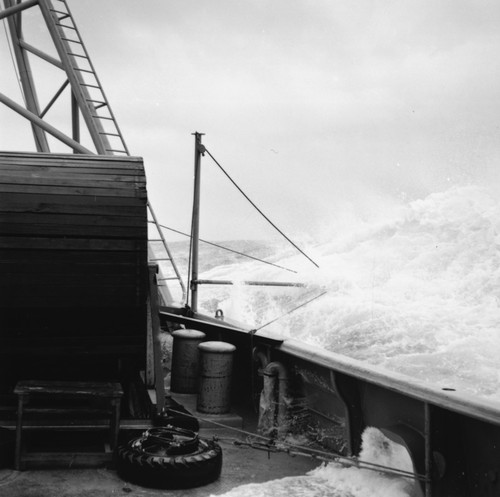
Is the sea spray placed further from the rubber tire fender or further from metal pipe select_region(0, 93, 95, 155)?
the rubber tire fender

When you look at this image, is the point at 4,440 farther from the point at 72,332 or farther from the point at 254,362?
the point at 254,362

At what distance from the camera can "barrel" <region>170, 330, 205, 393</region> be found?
6.76 metres

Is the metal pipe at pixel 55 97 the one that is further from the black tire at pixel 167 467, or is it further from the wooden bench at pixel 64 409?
the black tire at pixel 167 467

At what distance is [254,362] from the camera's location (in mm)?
6445

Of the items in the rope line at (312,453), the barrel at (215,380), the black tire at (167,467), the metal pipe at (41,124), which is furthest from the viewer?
the metal pipe at (41,124)

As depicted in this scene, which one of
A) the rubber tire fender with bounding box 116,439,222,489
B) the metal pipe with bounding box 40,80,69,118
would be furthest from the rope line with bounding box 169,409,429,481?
the metal pipe with bounding box 40,80,69,118

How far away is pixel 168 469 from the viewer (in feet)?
14.0

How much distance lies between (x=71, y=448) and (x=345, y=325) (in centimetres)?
1363

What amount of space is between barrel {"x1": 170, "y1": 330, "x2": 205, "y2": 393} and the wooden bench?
6.32 ft

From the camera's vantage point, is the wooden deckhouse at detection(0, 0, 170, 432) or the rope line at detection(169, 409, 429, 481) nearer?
the rope line at detection(169, 409, 429, 481)

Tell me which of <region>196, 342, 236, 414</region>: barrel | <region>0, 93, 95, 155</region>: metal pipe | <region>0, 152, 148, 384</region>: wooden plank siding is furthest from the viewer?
<region>0, 93, 95, 155</region>: metal pipe

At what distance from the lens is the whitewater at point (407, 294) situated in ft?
51.1

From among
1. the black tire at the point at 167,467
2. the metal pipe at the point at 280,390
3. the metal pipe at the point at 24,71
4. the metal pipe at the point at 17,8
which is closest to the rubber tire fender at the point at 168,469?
the black tire at the point at 167,467

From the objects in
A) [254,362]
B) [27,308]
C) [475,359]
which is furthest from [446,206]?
[27,308]
